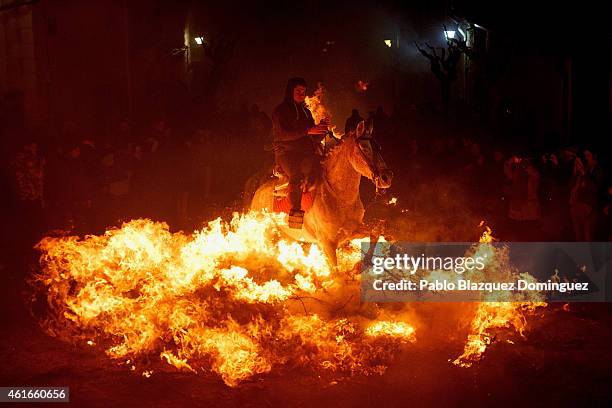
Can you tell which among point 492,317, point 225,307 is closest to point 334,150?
point 225,307

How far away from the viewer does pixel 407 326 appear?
8188 mm

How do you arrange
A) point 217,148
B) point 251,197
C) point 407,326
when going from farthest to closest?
1. point 217,148
2. point 251,197
3. point 407,326

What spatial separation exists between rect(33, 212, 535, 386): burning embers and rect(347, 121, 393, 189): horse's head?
4.74 ft

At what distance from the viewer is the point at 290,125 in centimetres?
955

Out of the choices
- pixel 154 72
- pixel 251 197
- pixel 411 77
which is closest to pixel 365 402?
pixel 251 197

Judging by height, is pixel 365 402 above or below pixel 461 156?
below

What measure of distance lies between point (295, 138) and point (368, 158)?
5.14 feet

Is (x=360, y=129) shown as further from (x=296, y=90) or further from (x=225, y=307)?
(x=225, y=307)

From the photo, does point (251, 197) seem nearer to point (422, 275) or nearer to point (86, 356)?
point (422, 275)

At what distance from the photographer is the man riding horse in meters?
9.30

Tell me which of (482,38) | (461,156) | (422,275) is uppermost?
(482,38)

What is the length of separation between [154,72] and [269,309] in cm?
1980

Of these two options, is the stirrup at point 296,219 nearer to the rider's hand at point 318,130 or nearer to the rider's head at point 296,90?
the rider's hand at point 318,130

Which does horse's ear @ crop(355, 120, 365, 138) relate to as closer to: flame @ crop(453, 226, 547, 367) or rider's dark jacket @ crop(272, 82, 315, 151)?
rider's dark jacket @ crop(272, 82, 315, 151)
